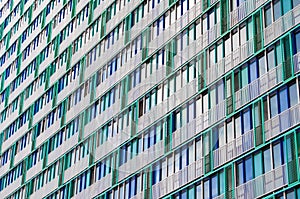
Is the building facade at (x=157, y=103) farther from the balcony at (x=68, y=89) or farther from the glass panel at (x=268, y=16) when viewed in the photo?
the balcony at (x=68, y=89)

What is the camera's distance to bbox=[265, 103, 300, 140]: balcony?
123ft

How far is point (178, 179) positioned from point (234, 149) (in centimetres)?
558

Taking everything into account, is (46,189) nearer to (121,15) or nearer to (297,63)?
(121,15)

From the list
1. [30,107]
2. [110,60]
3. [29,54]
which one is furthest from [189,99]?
[29,54]

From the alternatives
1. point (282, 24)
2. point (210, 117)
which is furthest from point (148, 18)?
point (282, 24)

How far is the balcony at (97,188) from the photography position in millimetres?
53094

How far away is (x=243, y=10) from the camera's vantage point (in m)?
44.0

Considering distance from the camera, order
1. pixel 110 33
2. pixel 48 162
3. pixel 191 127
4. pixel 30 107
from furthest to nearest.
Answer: pixel 30 107 → pixel 48 162 → pixel 110 33 → pixel 191 127

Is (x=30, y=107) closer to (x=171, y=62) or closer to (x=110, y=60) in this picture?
(x=110, y=60)

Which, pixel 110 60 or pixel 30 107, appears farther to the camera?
pixel 30 107

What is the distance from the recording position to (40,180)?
65.2m

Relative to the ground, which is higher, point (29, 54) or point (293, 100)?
point (29, 54)

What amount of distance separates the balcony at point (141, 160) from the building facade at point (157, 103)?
13cm

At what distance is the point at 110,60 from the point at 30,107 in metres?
16.9
